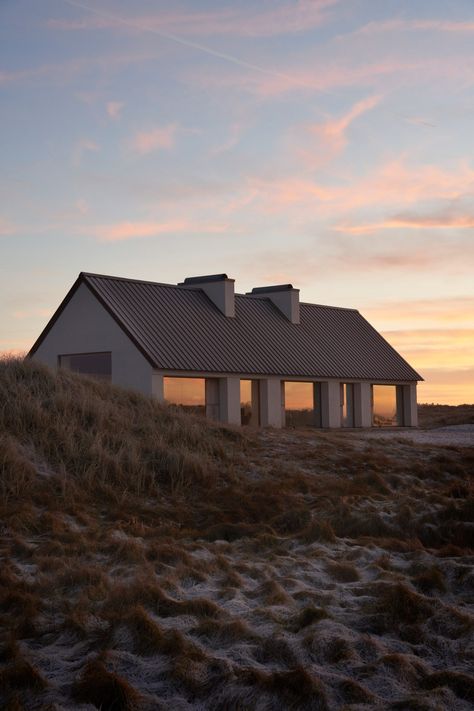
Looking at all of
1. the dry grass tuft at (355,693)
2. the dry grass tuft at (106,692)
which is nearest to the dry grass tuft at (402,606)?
the dry grass tuft at (355,693)

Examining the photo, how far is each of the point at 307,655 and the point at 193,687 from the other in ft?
3.13

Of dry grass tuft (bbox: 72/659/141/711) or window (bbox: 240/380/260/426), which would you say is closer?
dry grass tuft (bbox: 72/659/141/711)

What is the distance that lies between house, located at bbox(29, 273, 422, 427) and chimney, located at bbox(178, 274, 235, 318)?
40mm

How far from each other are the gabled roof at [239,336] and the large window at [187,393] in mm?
653

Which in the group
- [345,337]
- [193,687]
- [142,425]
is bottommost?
[193,687]

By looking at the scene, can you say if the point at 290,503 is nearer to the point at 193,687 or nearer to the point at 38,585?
the point at 38,585

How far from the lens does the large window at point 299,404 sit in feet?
104

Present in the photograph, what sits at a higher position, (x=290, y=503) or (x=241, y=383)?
(x=241, y=383)

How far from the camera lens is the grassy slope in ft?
18.8

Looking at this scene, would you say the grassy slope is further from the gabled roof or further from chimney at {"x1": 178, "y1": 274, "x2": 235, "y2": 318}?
chimney at {"x1": 178, "y1": 274, "x2": 235, "y2": 318}

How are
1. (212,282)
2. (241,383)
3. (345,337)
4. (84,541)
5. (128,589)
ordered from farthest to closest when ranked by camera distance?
(345,337) → (212,282) → (241,383) → (84,541) → (128,589)

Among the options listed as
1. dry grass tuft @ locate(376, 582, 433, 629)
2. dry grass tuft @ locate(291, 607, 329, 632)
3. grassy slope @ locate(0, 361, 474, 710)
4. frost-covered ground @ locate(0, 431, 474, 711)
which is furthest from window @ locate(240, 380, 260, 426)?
dry grass tuft @ locate(291, 607, 329, 632)

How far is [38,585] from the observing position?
25.9 feet

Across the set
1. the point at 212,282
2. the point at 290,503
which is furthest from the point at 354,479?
the point at 212,282
